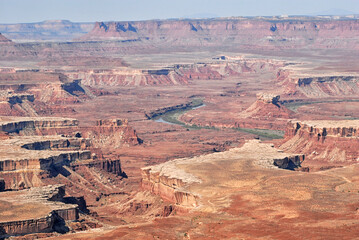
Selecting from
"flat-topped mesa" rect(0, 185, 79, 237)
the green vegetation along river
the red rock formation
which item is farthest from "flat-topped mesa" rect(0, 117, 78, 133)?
"flat-topped mesa" rect(0, 185, 79, 237)

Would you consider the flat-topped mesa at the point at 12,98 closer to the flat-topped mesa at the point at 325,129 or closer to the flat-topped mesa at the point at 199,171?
the flat-topped mesa at the point at 325,129

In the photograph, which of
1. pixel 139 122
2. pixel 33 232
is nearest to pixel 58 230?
pixel 33 232

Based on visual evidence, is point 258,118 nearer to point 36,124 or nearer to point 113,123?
point 113,123

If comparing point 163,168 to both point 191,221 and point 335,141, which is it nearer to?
point 191,221

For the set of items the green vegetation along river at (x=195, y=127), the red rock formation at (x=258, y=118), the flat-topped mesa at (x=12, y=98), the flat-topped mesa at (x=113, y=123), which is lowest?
the green vegetation along river at (x=195, y=127)

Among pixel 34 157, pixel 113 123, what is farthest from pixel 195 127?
pixel 34 157

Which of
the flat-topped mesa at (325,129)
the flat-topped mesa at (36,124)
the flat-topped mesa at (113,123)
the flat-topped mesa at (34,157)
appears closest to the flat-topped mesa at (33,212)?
the flat-topped mesa at (34,157)

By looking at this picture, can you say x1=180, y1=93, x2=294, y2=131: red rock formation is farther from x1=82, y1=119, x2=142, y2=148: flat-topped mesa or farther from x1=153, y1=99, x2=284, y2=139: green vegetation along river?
x1=82, y1=119, x2=142, y2=148: flat-topped mesa

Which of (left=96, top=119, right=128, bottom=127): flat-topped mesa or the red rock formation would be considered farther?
the red rock formation
